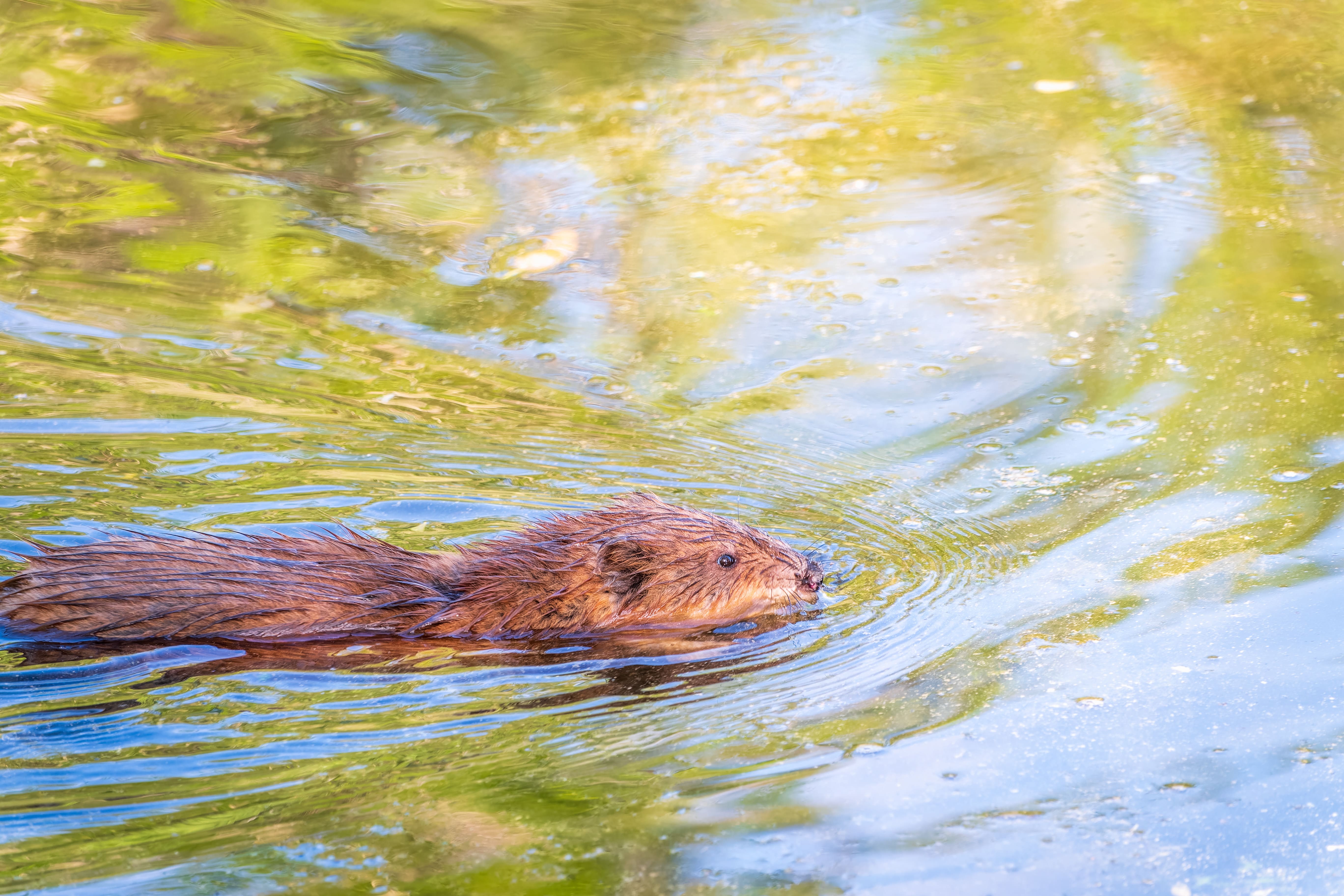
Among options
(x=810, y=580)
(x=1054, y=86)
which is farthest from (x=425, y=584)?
(x=1054, y=86)

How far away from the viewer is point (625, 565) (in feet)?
14.2

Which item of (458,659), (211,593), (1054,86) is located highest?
(1054,86)

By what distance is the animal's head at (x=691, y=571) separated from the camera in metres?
4.36

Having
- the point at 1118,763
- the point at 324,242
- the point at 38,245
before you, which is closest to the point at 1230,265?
the point at 1118,763

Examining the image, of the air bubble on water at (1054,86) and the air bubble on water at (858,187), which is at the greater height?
the air bubble on water at (1054,86)

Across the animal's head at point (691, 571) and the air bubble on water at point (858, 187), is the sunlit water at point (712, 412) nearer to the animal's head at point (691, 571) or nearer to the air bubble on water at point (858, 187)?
the air bubble on water at point (858, 187)

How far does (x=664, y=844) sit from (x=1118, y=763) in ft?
3.64

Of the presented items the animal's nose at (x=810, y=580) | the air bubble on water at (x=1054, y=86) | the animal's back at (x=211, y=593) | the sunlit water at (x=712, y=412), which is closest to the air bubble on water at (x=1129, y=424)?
the sunlit water at (x=712, y=412)

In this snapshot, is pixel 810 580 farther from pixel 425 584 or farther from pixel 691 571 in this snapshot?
pixel 425 584

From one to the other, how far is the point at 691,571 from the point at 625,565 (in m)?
0.22

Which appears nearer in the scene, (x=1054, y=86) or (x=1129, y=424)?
(x=1129, y=424)

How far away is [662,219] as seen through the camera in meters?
7.28

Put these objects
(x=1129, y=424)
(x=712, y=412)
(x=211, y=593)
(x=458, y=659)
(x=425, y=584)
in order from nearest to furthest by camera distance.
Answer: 1. (x=211, y=593)
2. (x=458, y=659)
3. (x=425, y=584)
4. (x=1129, y=424)
5. (x=712, y=412)

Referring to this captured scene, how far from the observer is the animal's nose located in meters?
4.36
